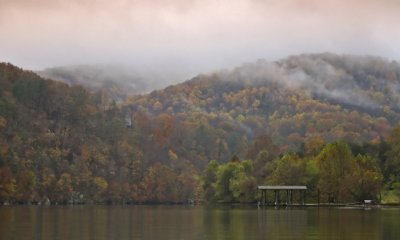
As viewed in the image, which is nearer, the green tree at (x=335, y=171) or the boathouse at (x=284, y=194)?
the green tree at (x=335, y=171)

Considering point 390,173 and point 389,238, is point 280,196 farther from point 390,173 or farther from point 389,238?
point 389,238

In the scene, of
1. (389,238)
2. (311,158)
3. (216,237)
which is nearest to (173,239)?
(216,237)

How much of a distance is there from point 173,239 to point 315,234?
41.9 feet

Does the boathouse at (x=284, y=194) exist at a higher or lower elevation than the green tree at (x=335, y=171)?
lower

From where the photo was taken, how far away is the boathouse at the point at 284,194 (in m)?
173

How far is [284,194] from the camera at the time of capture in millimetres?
188375

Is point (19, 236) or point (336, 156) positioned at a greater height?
point (336, 156)

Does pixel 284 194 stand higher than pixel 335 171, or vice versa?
pixel 335 171

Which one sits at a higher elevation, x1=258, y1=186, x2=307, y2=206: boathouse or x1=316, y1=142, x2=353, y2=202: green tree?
x1=316, y1=142, x2=353, y2=202: green tree

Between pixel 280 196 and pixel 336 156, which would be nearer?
pixel 336 156

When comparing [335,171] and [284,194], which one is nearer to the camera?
[335,171]

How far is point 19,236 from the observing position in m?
61.9

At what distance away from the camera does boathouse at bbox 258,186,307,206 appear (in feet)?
568

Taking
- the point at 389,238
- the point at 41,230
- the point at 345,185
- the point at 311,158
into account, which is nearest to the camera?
the point at 389,238
